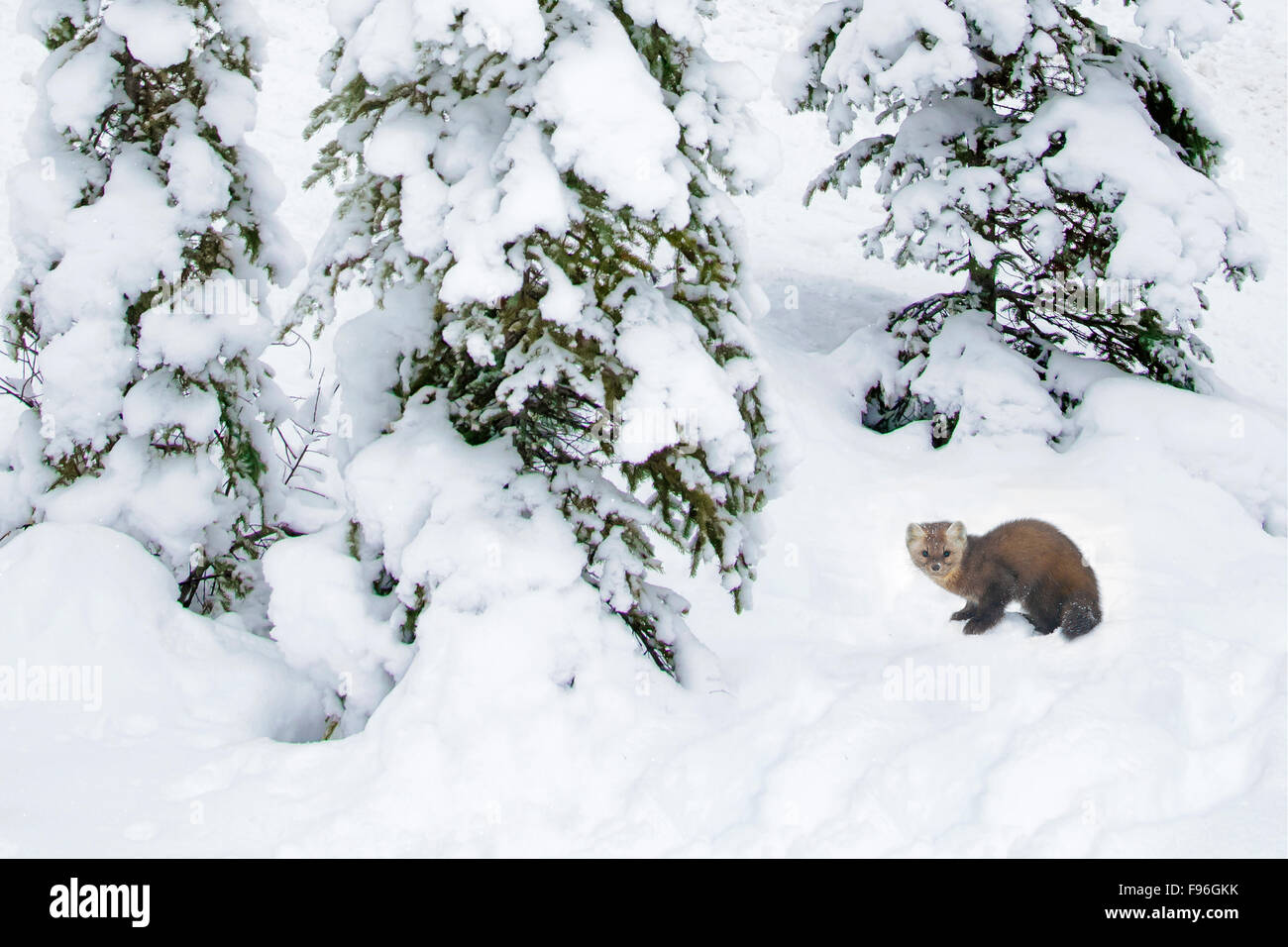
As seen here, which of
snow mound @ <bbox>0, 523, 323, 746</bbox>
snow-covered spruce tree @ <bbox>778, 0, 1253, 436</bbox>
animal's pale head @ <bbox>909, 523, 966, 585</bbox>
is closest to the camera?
snow mound @ <bbox>0, 523, 323, 746</bbox>

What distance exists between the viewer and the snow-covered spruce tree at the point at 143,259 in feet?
18.2

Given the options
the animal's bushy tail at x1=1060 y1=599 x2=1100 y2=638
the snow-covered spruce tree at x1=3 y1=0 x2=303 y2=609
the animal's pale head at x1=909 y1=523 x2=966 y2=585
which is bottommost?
the animal's pale head at x1=909 y1=523 x2=966 y2=585

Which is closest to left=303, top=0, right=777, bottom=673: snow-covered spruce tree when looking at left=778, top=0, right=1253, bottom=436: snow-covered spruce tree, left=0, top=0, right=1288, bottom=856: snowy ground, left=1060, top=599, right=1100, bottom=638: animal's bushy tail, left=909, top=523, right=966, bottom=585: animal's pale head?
left=0, top=0, right=1288, bottom=856: snowy ground

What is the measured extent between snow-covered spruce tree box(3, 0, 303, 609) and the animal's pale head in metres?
4.13

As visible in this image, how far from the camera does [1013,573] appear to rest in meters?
5.98

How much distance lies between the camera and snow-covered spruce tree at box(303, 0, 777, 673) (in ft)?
14.6

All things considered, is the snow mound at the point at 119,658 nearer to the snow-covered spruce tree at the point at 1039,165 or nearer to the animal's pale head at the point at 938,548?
the animal's pale head at the point at 938,548

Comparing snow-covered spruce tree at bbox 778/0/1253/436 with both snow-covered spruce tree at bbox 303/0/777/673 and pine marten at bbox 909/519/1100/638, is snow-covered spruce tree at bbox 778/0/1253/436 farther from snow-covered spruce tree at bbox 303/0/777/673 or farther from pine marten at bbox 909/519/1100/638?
snow-covered spruce tree at bbox 303/0/777/673

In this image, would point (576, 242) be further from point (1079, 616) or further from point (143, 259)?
point (1079, 616)

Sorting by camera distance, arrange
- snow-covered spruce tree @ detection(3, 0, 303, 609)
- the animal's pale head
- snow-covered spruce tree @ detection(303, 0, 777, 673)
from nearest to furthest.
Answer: snow-covered spruce tree @ detection(303, 0, 777, 673), snow-covered spruce tree @ detection(3, 0, 303, 609), the animal's pale head

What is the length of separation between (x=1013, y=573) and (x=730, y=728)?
2174mm

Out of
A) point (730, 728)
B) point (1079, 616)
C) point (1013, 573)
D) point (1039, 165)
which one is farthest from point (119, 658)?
point (1039, 165)

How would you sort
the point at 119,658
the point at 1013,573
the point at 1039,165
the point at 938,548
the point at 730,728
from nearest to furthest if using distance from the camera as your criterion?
the point at 730,728, the point at 119,658, the point at 1013,573, the point at 938,548, the point at 1039,165
